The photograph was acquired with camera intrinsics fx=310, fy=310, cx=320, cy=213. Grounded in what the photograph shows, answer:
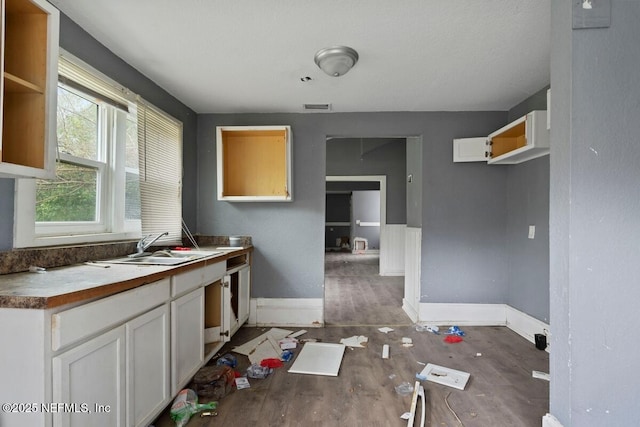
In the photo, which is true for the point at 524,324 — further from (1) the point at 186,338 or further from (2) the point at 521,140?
(1) the point at 186,338

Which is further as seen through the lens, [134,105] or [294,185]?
[294,185]

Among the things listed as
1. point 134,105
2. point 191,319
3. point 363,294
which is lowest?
point 363,294

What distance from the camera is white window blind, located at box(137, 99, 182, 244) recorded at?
240cm

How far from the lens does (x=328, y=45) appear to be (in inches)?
78.7

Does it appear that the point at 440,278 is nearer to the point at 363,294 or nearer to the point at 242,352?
the point at 363,294

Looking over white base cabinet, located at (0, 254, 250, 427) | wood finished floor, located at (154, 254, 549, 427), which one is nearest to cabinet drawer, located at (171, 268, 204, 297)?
white base cabinet, located at (0, 254, 250, 427)

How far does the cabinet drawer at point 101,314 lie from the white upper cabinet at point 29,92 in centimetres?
61

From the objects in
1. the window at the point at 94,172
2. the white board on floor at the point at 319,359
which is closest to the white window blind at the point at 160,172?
the window at the point at 94,172

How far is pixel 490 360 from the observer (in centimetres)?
248

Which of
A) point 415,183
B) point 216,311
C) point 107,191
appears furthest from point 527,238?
point 107,191

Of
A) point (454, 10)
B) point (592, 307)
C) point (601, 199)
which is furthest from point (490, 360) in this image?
point (454, 10)

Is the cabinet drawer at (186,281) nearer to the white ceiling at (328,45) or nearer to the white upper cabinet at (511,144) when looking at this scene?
the white ceiling at (328,45)

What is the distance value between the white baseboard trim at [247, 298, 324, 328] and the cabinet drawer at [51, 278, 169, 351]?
1715 mm

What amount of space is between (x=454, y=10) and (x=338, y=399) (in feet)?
7.67
